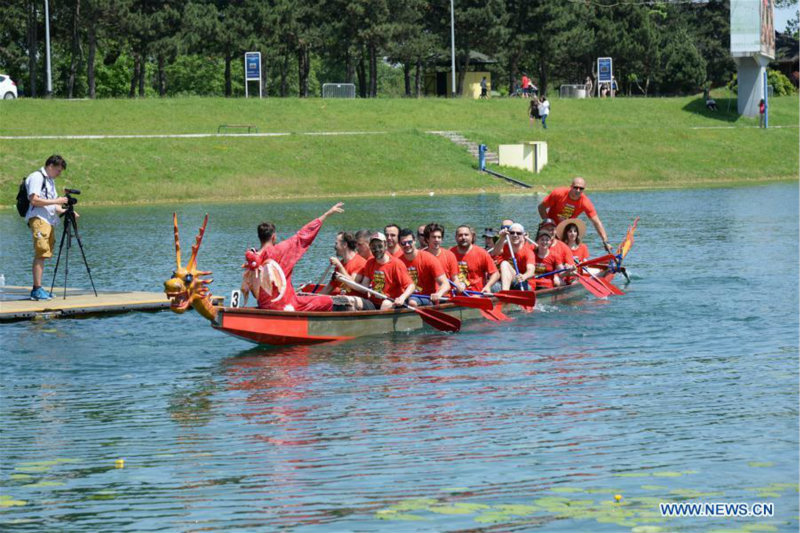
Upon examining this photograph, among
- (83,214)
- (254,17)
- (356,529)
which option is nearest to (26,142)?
(83,214)

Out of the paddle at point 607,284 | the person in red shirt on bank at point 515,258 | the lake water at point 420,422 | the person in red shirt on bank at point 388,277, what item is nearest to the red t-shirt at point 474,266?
the person in red shirt on bank at point 515,258

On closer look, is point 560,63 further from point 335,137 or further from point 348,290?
point 348,290

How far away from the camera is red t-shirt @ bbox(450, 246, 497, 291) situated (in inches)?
742

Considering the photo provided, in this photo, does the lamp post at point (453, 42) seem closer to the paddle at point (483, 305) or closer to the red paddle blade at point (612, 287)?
the red paddle blade at point (612, 287)

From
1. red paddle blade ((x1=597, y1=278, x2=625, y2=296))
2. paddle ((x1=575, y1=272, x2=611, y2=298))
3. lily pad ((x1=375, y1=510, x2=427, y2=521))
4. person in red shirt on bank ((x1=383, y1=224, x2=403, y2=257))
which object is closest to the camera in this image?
lily pad ((x1=375, y1=510, x2=427, y2=521))

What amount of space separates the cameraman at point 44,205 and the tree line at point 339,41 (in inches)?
1995

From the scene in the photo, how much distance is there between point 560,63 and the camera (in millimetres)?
92562

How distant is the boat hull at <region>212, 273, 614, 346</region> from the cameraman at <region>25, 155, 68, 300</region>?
4033mm

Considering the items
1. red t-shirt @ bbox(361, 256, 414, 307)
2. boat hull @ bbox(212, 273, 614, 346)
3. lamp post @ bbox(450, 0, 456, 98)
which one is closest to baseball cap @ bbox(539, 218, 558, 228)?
boat hull @ bbox(212, 273, 614, 346)

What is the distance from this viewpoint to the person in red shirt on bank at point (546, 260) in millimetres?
20797

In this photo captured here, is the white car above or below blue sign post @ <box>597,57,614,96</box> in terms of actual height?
below

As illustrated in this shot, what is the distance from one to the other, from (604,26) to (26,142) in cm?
4838

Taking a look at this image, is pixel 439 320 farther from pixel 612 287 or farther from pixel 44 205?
pixel 44 205

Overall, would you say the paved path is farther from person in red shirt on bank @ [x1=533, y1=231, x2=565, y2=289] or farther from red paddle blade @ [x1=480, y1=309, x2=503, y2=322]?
red paddle blade @ [x1=480, y1=309, x2=503, y2=322]
